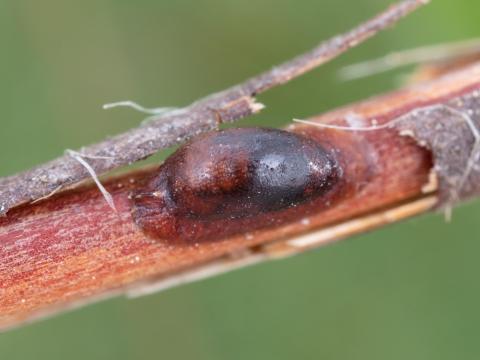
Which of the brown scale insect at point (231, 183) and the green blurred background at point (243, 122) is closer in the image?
the brown scale insect at point (231, 183)

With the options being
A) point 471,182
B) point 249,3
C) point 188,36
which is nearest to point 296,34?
point 249,3

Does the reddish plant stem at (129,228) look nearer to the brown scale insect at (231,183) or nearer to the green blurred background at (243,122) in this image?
the brown scale insect at (231,183)

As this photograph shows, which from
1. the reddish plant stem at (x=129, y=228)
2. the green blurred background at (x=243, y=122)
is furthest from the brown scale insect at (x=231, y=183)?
the green blurred background at (x=243, y=122)

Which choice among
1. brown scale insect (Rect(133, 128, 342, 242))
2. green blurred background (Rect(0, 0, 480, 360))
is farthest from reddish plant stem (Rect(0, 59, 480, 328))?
green blurred background (Rect(0, 0, 480, 360))

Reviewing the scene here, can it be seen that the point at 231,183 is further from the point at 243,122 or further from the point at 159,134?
the point at 243,122

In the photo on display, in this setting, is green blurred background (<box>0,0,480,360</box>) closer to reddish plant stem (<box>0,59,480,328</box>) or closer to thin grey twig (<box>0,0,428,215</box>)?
reddish plant stem (<box>0,59,480,328</box>)

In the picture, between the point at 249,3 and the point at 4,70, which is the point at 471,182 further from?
the point at 4,70

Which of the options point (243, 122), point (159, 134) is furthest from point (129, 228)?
point (243, 122)
